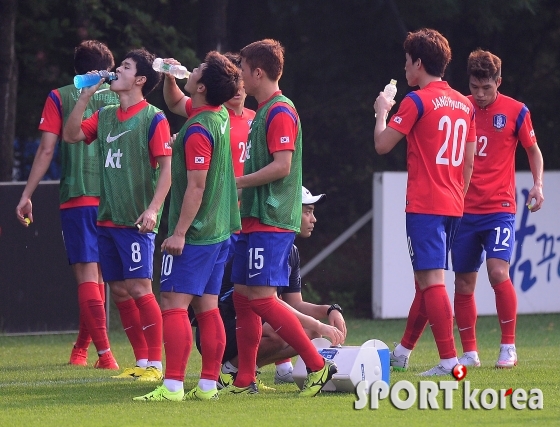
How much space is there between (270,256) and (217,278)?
328 mm

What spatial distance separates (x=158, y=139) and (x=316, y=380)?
1902 millimetres

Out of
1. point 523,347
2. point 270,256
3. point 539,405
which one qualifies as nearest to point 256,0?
point 523,347

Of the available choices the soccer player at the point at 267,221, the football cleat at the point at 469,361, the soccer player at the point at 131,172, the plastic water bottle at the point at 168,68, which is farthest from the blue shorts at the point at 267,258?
the football cleat at the point at 469,361

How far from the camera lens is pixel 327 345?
22.2ft

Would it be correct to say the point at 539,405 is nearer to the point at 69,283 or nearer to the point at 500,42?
the point at 69,283

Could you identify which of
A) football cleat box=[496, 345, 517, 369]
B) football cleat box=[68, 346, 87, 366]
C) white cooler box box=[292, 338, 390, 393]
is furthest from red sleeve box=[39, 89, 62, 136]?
football cleat box=[496, 345, 517, 369]

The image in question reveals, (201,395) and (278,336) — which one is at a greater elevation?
(278,336)

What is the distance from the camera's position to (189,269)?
6.10 metres

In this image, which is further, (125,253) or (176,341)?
(125,253)

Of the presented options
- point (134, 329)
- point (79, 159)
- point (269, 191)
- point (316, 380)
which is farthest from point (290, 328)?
point (79, 159)

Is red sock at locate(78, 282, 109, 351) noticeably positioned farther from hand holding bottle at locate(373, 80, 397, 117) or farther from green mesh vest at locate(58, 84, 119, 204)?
hand holding bottle at locate(373, 80, 397, 117)

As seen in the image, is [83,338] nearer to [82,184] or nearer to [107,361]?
[107,361]

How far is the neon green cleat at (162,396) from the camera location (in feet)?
20.1

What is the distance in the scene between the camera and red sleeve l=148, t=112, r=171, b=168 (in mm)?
7090
